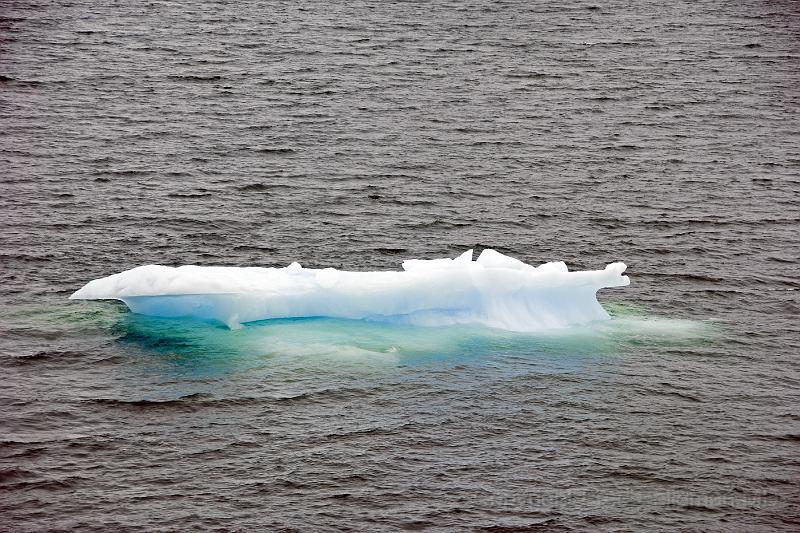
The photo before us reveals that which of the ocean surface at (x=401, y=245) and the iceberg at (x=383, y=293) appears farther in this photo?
the iceberg at (x=383, y=293)

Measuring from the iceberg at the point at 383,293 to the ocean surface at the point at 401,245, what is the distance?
1.62ft

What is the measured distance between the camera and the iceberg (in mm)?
22656

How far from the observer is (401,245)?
28125 mm

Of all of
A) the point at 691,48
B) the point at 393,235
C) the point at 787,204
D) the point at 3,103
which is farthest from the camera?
the point at 691,48

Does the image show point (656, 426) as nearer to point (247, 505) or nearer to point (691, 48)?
point (247, 505)

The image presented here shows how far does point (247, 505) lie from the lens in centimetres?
1641

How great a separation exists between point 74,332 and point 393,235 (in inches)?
366

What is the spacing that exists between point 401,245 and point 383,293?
16.5 ft

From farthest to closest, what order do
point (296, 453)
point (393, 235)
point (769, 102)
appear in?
point (769, 102), point (393, 235), point (296, 453)

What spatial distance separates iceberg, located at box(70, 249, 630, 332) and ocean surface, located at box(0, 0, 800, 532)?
49 centimetres

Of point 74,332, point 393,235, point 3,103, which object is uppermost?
point 3,103

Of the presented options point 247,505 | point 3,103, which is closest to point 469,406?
point 247,505

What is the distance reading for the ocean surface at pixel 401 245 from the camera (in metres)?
17.3

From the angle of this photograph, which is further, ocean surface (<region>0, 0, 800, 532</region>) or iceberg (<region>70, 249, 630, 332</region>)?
iceberg (<region>70, 249, 630, 332</region>)
